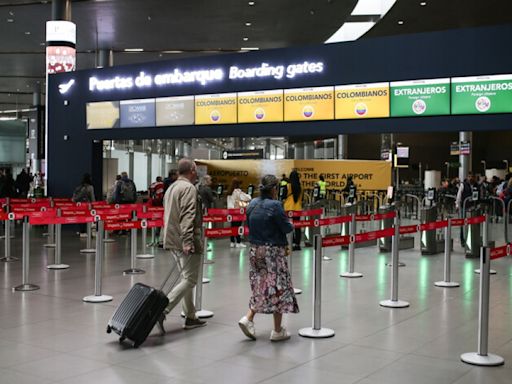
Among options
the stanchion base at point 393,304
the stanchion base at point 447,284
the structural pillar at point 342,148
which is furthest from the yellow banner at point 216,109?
the structural pillar at point 342,148

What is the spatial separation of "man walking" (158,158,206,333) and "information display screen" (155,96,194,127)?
8.73m

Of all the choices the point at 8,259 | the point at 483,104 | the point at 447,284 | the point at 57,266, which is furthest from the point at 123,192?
the point at 447,284

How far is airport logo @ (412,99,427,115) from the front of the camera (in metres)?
12.3

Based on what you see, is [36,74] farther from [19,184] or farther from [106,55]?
[19,184]

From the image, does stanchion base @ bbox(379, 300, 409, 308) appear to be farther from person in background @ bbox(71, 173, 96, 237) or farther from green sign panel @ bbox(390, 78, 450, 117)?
person in background @ bbox(71, 173, 96, 237)

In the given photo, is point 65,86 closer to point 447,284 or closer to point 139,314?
point 447,284

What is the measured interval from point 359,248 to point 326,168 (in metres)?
10.6

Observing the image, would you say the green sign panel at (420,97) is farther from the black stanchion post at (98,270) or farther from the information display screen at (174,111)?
the black stanchion post at (98,270)

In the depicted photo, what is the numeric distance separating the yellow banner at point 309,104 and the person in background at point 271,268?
24.1 feet

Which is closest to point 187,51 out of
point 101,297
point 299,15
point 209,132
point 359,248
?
point 299,15

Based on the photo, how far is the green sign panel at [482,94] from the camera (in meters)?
11.6

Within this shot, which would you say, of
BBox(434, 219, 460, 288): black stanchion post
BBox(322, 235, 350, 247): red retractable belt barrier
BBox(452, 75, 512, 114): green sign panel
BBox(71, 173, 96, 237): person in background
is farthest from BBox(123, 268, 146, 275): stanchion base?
BBox(452, 75, 512, 114): green sign panel

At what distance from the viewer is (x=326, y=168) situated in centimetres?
2494

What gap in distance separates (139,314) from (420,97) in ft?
26.6
